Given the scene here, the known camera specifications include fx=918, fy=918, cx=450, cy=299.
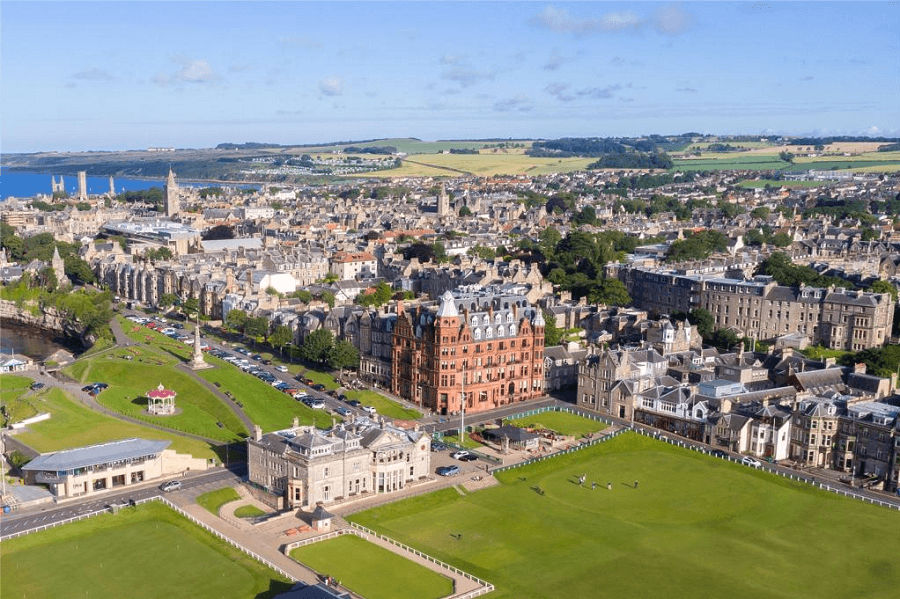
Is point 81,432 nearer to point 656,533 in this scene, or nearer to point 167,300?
point 656,533

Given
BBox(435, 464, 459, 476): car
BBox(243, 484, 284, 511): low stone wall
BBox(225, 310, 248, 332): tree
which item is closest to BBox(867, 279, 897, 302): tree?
BBox(435, 464, 459, 476): car

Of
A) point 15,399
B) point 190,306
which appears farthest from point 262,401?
point 190,306

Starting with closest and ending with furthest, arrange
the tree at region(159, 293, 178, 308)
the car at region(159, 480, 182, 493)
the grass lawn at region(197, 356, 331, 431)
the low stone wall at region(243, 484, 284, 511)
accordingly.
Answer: the low stone wall at region(243, 484, 284, 511), the car at region(159, 480, 182, 493), the grass lawn at region(197, 356, 331, 431), the tree at region(159, 293, 178, 308)

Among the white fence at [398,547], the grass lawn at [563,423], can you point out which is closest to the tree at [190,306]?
the grass lawn at [563,423]

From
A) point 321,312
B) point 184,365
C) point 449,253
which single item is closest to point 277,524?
point 184,365

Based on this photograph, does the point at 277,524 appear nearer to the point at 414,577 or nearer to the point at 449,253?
the point at 414,577

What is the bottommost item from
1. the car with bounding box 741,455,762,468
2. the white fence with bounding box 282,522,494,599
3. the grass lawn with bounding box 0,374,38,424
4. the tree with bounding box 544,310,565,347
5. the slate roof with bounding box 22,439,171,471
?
the white fence with bounding box 282,522,494,599

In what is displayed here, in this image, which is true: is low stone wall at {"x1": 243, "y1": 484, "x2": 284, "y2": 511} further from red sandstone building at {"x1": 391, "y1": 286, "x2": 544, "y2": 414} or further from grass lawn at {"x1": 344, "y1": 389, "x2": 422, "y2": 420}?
red sandstone building at {"x1": 391, "y1": 286, "x2": 544, "y2": 414}

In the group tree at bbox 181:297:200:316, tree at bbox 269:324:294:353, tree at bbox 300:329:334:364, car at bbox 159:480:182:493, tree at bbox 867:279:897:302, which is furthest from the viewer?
tree at bbox 181:297:200:316

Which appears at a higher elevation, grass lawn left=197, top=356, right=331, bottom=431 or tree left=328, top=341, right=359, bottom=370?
tree left=328, top=341, right=359, bottom=370
